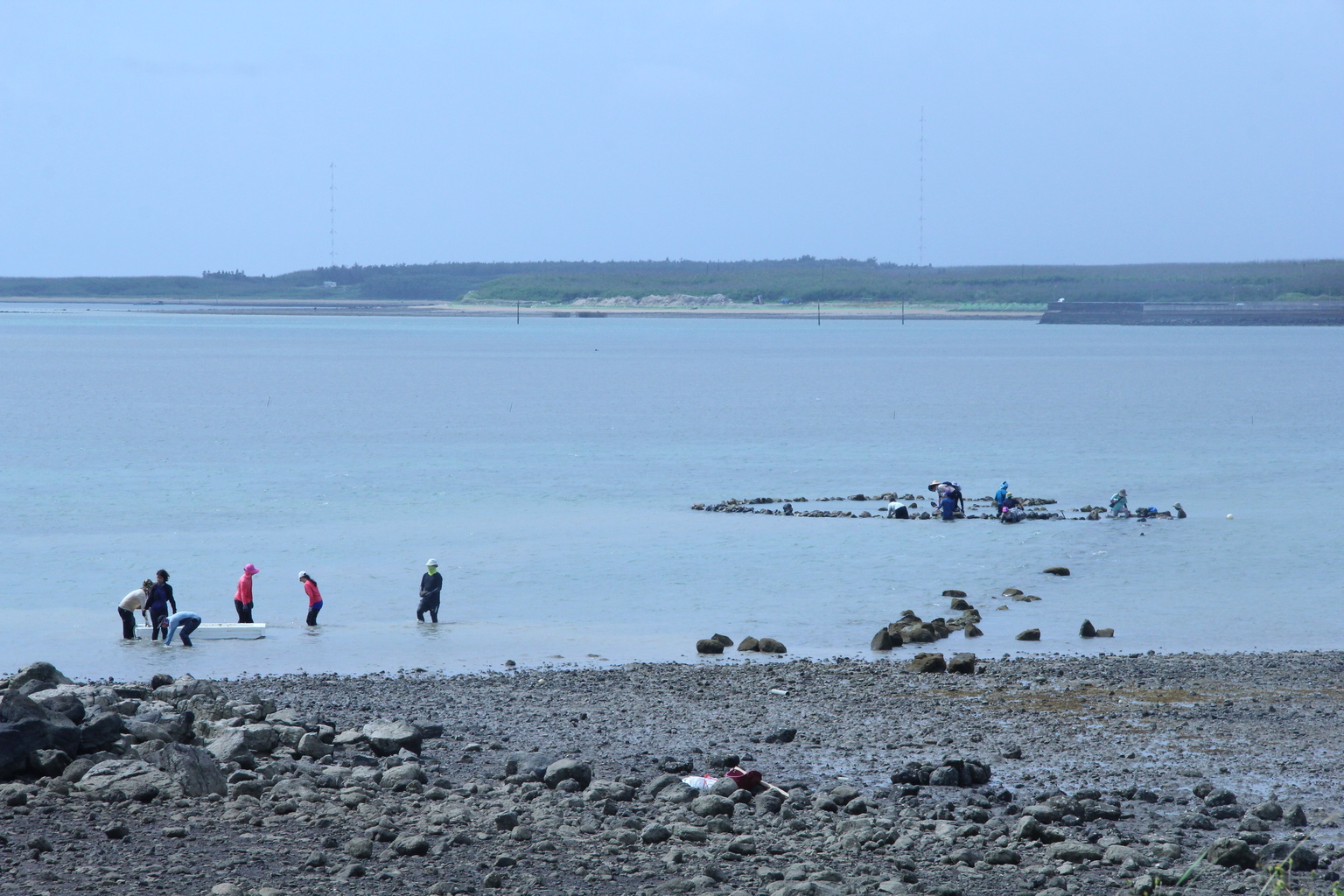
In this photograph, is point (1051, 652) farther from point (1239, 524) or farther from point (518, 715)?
point (1239, 524)

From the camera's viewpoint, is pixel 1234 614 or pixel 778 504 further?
pixel 778 504

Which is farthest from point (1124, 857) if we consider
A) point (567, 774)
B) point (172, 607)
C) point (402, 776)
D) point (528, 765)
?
point (172, 607)

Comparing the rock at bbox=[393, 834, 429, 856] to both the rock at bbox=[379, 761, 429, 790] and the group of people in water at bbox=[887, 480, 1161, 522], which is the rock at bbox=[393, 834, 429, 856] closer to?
the rock at bbox=[379, 761, 429, 790]

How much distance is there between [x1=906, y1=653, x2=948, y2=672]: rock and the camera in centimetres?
1411

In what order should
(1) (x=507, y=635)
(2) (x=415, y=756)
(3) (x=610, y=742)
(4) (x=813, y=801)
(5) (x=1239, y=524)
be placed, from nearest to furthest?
(4) (x=813, y=801) < (2) (x=415, y=756) < (3) (x=610, y=742) < (1) (x=507, y=635) < (5) (x=1239, y=524)

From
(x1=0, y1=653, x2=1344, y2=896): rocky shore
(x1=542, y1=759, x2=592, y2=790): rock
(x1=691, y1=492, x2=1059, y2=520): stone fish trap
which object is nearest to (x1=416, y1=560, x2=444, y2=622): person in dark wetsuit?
(x1=0, y1=653, x2=1344, y2=896): rocky shore

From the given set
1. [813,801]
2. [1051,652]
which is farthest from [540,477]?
[813,801]

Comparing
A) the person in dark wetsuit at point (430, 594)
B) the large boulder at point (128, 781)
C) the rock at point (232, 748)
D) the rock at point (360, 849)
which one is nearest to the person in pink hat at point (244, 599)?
the person in dark wetsuit at point (430, 594)

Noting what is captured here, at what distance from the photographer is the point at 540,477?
1369 inches

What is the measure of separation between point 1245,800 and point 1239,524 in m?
18.6

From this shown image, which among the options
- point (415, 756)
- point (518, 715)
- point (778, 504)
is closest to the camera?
point (415, 756)

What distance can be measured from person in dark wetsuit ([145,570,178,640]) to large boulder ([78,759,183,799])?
7.89 metres

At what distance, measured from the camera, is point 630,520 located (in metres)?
27.3

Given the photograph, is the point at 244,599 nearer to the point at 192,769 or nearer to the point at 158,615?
the point at 158,615
